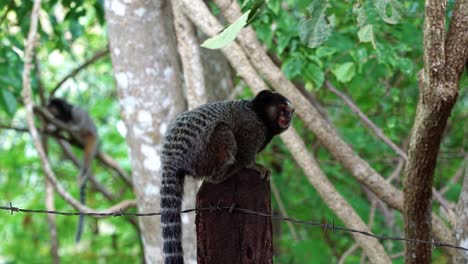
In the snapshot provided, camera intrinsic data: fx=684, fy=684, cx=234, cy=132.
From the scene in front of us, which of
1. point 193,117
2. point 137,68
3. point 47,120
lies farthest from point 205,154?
point 47,120

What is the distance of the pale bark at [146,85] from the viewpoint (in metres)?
4.50

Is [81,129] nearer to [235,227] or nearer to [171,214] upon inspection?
[171,214]

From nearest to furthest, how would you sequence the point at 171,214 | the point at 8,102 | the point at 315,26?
1. the point at 171,214
2. the point at 315,26
3. the point at 8,102

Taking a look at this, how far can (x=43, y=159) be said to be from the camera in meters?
5.45

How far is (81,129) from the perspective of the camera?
890 centimetres

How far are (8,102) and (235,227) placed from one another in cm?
292

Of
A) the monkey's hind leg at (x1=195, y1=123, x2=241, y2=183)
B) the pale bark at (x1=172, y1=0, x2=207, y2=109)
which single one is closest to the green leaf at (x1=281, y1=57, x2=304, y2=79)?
the pale bark at (x1=172, y1=0, x2=207, y2=109)

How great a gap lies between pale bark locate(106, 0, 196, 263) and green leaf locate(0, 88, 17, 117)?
855 mm

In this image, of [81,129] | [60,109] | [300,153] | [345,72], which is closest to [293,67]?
[345,72]

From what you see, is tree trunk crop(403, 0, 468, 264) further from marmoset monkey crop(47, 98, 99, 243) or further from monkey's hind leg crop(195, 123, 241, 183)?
marmoset monkey crop(47, 98, 99, 243)

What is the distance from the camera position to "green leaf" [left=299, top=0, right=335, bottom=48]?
3.40m

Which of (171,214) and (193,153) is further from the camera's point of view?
(193,153)

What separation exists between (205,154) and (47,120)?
4.71 metres

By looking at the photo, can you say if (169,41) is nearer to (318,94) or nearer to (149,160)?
(149,160)
